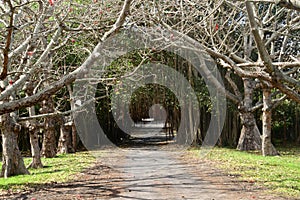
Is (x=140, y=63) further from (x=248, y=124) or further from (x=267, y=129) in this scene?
(x=248, y=124)

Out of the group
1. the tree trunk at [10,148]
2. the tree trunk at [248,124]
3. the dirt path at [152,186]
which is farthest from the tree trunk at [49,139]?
the tree trunk at [248,124]

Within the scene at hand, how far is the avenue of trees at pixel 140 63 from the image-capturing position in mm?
6248

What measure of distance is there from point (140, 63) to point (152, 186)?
3533 millimetres

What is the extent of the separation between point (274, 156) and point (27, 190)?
846cm

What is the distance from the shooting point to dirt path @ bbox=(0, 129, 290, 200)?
23.5ft

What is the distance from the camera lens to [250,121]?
620 inches

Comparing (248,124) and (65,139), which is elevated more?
(248,124)

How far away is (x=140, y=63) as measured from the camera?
410 inches

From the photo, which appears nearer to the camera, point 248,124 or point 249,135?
point 248,124

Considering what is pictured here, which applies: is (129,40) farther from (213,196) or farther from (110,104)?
(213,196)

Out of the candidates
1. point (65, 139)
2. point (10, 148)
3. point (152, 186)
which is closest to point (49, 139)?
point (65, 139)

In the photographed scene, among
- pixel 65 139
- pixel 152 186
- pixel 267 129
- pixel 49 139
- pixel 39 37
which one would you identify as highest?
pixel 39 37

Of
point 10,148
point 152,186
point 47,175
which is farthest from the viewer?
point 47,175

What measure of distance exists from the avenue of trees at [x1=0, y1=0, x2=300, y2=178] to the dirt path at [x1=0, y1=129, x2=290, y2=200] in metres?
1.57
